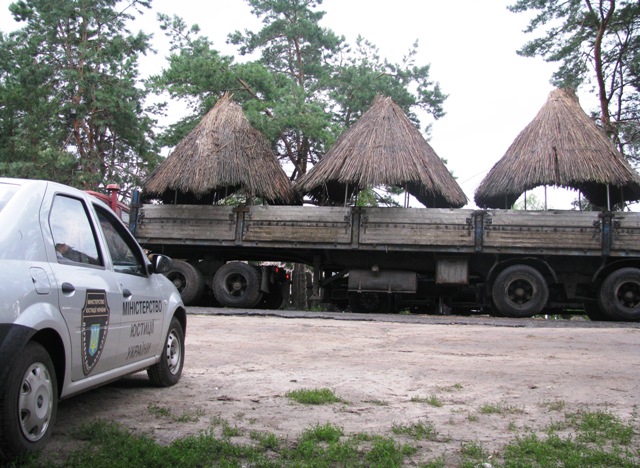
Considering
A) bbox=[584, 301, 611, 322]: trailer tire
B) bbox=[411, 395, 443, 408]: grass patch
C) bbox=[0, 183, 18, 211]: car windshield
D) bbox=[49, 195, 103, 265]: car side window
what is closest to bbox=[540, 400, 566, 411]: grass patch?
bbox=[411, 395, 443, 408]: grass patch

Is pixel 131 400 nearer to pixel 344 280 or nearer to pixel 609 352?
pixel 609 352

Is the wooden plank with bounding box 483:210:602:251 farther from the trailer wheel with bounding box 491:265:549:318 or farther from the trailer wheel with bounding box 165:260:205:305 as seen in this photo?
the trailer wheel with bounding box 165:260:205:305

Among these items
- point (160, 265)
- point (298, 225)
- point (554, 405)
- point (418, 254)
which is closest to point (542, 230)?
point (418, 254)

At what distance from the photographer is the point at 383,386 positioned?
5406mm

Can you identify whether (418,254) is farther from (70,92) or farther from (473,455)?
(70,92)

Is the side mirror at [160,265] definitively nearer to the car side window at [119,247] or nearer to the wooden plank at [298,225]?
the car side window at [119,247]

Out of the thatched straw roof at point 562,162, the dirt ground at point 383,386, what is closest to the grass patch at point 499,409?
the dirt ground at point 383,386

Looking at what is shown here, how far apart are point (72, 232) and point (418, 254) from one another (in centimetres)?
1066

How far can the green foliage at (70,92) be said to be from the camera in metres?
22.0

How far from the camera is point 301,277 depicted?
18.7 metres

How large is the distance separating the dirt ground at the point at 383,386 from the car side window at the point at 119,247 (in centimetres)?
96

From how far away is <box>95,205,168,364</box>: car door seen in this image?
4.38m

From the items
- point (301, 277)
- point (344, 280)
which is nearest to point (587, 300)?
point (344, 280)

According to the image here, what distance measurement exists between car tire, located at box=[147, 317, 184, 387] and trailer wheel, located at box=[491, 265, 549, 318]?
28.7ft
